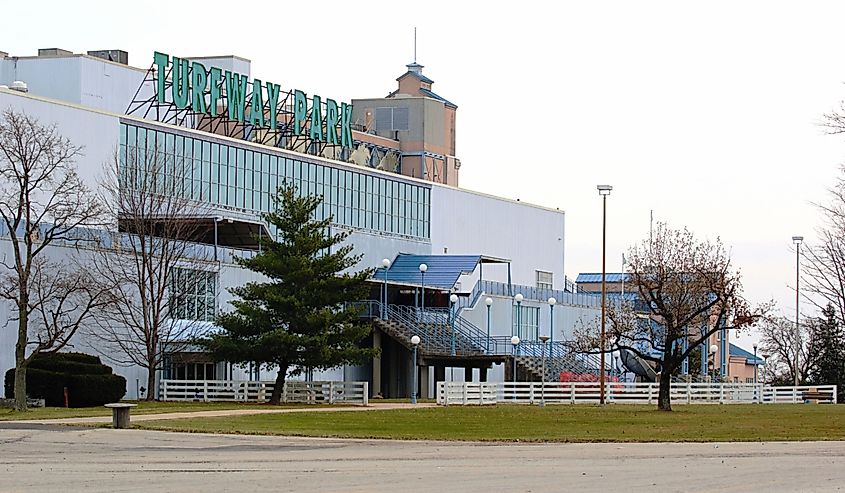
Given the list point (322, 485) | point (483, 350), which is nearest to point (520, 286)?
point (483, 350)

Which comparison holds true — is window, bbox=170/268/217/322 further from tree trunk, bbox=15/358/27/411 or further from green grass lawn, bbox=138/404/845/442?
green grass lawn, bbox=138/404/845/442

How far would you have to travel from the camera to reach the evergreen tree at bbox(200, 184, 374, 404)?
2403 inches

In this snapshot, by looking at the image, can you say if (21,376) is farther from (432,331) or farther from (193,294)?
(432,331)

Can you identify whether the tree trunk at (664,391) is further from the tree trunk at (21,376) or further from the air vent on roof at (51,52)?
the air vent on roof at (51,52)

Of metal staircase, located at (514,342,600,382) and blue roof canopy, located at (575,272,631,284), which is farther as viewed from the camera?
blue roof canopy, located at (575,272,631,284)

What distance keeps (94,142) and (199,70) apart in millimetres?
11923

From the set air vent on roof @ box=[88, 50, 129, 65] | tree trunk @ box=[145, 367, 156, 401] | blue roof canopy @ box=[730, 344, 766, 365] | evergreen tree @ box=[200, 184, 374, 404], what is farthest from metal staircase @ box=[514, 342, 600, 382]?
blue roof canopy @ box=[730, 344, 766, 365]

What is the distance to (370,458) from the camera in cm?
2820

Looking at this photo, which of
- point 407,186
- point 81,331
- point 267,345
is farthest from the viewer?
point 407,186

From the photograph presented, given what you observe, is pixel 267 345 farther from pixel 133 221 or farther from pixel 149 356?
pixel 133 221

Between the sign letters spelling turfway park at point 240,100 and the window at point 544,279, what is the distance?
21714mm

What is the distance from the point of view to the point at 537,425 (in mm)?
42969

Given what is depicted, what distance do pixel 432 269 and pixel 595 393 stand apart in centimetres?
2434

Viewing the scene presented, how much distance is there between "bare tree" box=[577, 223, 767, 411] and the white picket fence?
2072 mm
